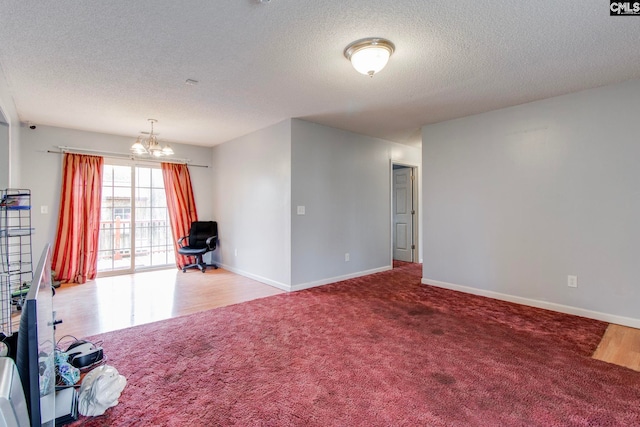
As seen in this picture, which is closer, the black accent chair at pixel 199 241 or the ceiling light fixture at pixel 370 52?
the ceiling light fixture at pixel 370 52

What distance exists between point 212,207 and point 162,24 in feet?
15.2

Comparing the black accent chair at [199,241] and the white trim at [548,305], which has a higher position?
the black accent chair at [199,241]

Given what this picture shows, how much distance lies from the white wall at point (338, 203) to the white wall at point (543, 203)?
1.05 meters

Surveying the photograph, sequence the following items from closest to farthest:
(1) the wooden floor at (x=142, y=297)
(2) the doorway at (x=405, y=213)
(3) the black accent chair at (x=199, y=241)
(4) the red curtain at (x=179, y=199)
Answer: (1) the wooden floor at (x=142, y=297) < (3) the black accent chair at (x=199, y=241) < (4) the red curtain at (x=179, y=199) < (2) the doorway at (x=405, y=213)

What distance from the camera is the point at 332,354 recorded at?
2453 mm

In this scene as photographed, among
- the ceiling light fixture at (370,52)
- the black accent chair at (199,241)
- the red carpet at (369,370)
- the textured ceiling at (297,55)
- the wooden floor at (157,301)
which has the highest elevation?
the textured ceiling at (297,55)

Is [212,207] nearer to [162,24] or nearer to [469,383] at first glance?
[162,24]

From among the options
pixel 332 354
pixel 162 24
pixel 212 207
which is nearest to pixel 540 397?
pixel 332 354

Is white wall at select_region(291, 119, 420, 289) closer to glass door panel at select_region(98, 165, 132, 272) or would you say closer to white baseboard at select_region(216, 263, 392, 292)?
white baseboard at select_region(216, 263, 392, 292)

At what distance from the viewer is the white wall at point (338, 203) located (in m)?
4.41

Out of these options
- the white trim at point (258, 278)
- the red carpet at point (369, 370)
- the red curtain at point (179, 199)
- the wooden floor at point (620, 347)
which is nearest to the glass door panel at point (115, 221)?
the red curtain at point (179, 199)

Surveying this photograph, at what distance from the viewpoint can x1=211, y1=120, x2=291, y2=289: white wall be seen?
444 cm

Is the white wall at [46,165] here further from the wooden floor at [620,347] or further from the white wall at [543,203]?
the wooden floor at [620,347]

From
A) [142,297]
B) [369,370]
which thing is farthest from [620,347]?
[142,297]
